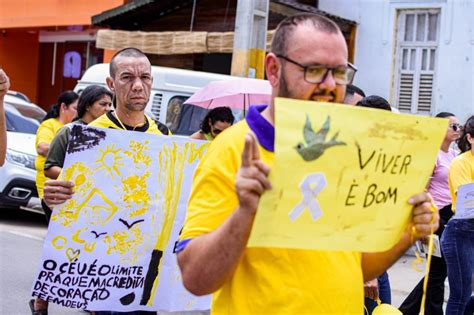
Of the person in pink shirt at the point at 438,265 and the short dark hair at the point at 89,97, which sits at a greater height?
the short dark hair at the point at 89,97

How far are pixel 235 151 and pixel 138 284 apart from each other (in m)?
2.28

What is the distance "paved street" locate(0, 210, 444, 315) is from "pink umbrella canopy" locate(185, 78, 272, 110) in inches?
99.2

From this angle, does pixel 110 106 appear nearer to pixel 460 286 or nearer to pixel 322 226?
pixel 460 286

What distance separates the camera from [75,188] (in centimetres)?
→ 441

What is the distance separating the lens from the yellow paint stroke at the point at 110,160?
14.6 feet

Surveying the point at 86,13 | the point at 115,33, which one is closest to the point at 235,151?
the point at 115,33

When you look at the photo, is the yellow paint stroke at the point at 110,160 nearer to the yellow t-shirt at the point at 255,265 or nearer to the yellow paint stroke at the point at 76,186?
the yellow paint stroke at the point at 76,186

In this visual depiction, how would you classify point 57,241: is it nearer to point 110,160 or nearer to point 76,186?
point 76,186

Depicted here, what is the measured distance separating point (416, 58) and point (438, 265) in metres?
9.69

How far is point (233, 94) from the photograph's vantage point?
912cm

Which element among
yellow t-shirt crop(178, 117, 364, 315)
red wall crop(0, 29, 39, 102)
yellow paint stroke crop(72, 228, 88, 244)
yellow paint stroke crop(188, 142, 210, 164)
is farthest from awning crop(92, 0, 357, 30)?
yellow t-shirt crop(178, 117, 364, 315)

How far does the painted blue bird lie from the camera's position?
90.1 inches

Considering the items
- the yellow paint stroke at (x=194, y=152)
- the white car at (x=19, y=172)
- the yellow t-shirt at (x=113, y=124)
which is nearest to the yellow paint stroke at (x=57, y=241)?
the yellow t-shirt at (x=113, y=124)

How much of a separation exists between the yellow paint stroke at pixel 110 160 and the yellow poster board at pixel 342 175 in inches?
87.3
